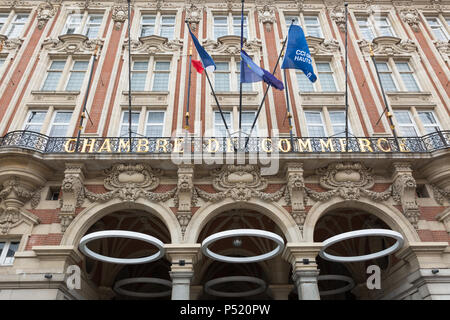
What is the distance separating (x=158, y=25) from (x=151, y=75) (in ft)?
17.8

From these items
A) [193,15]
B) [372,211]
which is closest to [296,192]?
[372,211]

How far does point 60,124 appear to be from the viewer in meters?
17.8

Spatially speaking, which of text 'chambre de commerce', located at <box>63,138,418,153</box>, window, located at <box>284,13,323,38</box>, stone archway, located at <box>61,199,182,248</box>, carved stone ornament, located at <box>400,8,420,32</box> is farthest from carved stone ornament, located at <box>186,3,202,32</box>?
carved stone ornament, located at <box>400,8,420,32</box>

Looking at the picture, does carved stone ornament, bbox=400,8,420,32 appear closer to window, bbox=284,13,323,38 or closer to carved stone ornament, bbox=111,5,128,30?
window, bbox=284,13,323,38

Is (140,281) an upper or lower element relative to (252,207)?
lower

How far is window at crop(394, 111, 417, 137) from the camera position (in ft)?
58.6

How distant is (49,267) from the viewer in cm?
1212

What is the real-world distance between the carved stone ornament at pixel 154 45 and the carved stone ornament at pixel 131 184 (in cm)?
1035

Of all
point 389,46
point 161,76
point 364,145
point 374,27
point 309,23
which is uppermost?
point 309,23

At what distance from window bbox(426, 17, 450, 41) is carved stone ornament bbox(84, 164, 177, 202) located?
74.6 ft

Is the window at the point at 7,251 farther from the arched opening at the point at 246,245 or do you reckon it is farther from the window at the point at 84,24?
the window at the point at 84,24

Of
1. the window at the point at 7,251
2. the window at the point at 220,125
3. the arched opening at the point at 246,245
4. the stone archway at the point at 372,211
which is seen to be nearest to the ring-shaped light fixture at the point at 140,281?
the arched opening at the point at 246,245

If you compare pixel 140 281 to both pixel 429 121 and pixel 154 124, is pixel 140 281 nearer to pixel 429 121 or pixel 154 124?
pixel 154 124

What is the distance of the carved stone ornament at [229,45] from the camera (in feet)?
70.6
